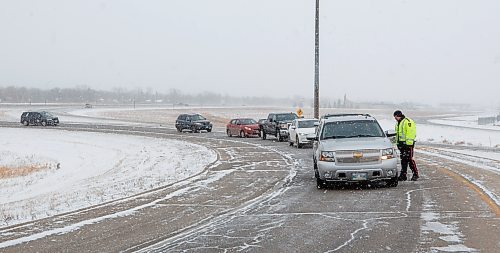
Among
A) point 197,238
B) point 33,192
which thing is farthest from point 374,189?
point 33,192

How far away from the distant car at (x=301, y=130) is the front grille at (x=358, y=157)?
51.0 feet

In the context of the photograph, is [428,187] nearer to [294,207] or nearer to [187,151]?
[294,207]

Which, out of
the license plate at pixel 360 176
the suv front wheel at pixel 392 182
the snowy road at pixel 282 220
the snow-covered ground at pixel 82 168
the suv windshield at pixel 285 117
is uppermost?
the suv windshield at pixel 285 117

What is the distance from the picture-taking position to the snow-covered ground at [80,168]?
46.1 feet

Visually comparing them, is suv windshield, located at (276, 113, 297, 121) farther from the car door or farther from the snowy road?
the snowy road

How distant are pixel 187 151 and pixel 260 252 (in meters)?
21.7

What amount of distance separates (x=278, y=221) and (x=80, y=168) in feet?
57.4

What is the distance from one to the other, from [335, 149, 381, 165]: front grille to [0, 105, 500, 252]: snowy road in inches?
25.9

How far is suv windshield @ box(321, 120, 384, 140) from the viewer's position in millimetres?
15039

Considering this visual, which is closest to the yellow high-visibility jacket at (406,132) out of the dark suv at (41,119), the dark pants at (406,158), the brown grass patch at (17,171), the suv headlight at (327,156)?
the dark pants at (406,158)

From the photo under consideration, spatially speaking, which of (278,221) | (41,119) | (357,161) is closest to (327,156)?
(357,161)

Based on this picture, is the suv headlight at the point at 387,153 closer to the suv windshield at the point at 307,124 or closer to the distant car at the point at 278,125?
the suv windshield at the point at 307,124

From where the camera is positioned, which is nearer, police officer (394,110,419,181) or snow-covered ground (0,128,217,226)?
snow-covered ground (0,128,217,226)

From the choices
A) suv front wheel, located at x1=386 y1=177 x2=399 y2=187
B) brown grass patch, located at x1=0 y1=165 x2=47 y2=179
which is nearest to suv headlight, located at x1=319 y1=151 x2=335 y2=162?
suv front wheel, located at x1=386 y1=177 x2=399 y2=187
